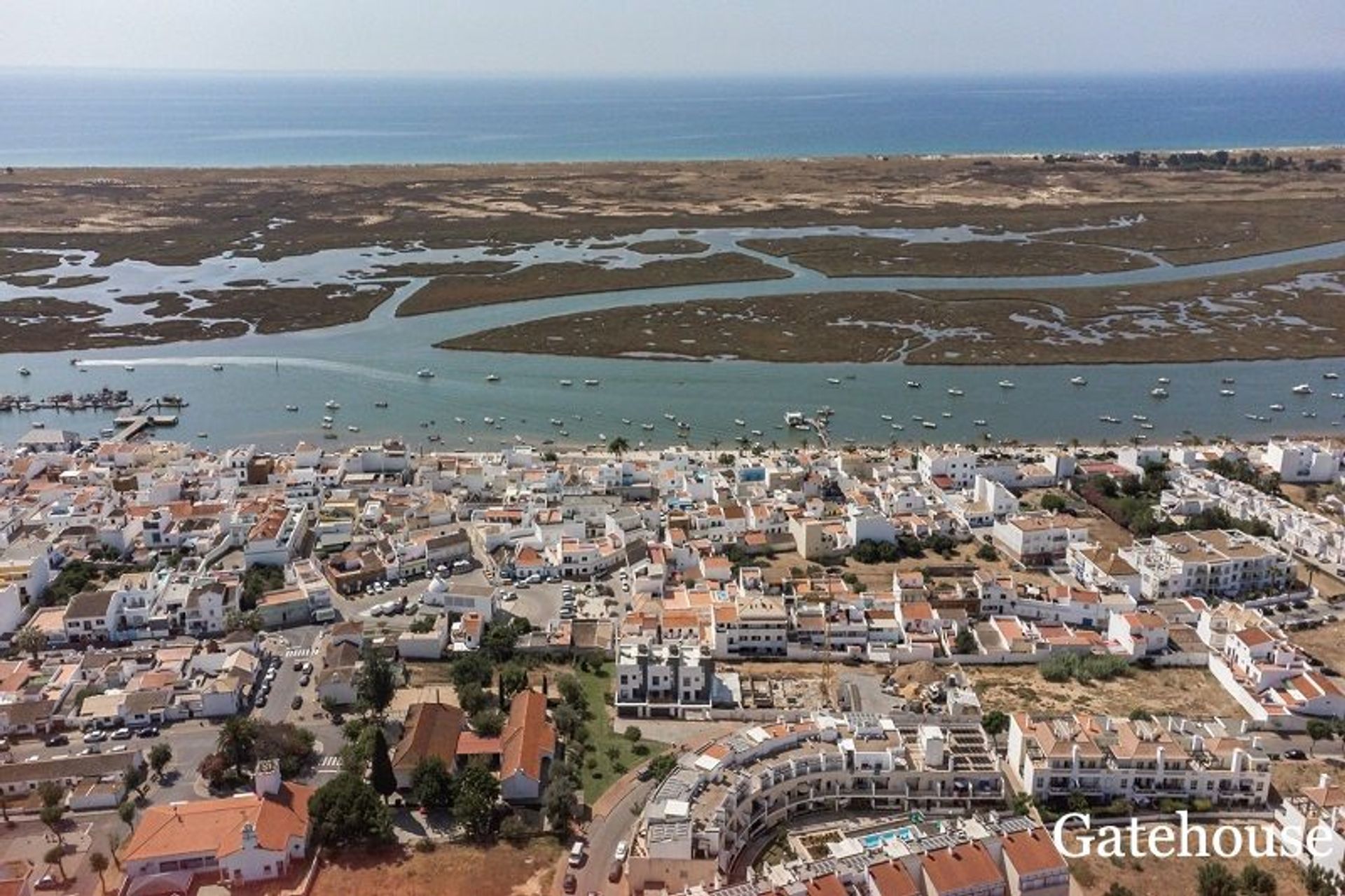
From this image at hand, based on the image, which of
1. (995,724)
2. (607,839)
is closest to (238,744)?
(607,839)

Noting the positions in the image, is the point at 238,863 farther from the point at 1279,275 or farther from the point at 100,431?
the point at 1279,275

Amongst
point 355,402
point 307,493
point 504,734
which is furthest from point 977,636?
point 355,402

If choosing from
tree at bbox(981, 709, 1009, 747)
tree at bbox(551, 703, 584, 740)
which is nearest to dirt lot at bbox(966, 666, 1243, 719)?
tree at bbox(981, 709, 1009, 747)

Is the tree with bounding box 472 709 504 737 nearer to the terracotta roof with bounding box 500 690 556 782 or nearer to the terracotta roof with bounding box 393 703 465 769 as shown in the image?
the terracotta roof with bounding box 500 690 556 782

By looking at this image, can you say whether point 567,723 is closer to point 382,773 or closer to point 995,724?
point 382,773

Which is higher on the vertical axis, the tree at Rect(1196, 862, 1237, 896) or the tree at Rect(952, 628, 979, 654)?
the tree at Rect(952, 628, 979, 654)

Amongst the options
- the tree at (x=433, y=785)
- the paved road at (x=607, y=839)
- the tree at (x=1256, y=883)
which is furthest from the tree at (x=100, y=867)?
the tree at (x=1256, y=883)

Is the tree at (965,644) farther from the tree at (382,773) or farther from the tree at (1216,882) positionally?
the tree at (382,773)
